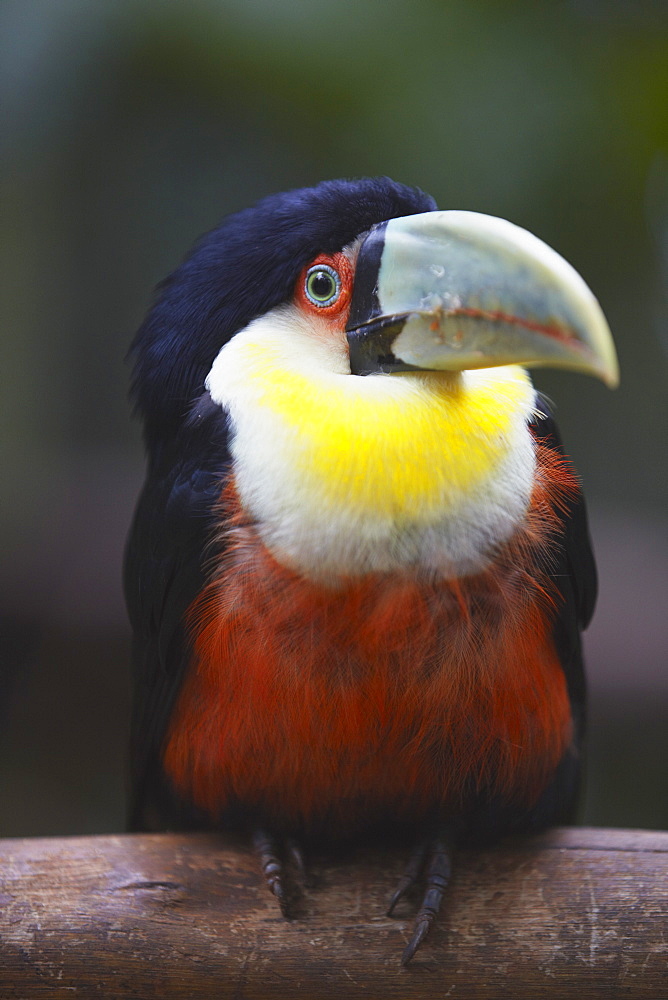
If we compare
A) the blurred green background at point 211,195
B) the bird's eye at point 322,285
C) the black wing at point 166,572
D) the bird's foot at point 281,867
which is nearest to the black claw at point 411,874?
the bird's foot at point 281,867

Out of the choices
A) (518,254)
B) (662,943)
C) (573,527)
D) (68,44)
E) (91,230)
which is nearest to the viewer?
(518,254)

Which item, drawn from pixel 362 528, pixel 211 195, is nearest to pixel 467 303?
pixel 362 528

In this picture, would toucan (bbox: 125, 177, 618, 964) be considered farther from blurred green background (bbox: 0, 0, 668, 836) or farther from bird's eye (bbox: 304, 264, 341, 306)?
blurred green background (bbox: 0, 0, 668, 836)

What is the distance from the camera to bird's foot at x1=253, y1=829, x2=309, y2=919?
57.7 inches

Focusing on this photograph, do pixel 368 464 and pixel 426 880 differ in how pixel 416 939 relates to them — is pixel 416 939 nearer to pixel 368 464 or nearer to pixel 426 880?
pixel 426 880

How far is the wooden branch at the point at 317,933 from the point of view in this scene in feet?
4.59

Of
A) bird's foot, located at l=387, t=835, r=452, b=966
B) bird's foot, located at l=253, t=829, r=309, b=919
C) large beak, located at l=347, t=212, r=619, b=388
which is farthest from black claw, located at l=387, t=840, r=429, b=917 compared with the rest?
large beak, located at l=347, t=212, r=619, b=388

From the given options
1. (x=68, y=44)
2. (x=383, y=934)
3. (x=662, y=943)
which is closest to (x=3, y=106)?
(x=68, y=44)

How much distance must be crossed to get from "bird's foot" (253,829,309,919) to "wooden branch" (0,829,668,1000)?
21 mm

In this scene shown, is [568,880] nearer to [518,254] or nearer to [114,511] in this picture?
[518,254]

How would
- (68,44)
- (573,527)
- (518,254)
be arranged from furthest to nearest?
(68,44) → (573,527) → (518,254)

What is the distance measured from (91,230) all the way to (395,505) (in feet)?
8.42

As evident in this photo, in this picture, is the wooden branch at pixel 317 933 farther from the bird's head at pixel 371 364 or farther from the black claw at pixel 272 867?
the bird's head at pixel 371 364

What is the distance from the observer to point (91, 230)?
346cm
